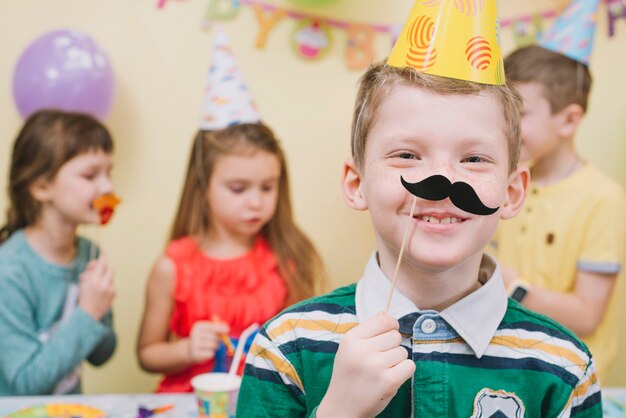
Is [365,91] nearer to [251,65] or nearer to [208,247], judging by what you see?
[208,247]

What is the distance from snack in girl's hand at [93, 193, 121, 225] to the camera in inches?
72.7

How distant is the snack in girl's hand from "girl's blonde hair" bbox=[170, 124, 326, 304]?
7.6 inches

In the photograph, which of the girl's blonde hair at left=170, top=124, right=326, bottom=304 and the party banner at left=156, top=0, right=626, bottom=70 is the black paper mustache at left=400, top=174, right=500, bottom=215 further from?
the party banner at left=156, top=0, right=626, bottom=70

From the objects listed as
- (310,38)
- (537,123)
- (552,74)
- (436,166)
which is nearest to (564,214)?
(537,123)

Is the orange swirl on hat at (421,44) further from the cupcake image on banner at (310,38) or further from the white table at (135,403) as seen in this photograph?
the cupcake image on banner at (310,38)

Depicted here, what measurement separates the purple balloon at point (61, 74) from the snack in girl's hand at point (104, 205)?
349mm

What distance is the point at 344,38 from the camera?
2453 mm

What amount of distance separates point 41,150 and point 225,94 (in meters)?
0.50

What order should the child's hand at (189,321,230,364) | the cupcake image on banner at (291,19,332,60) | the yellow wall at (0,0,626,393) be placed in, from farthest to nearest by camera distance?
the cupcake image on banner at (291,19,332,60), the yellow wall at (0,0,626,393), the child's hand at (189,321,230,364)

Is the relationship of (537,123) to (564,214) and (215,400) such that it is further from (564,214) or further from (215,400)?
(215,400)

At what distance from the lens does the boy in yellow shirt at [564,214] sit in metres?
1.84

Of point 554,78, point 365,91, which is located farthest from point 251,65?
point 365,91

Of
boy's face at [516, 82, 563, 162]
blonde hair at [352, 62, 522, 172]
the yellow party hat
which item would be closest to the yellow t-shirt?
boy's face at [516, 82, 563, 162]

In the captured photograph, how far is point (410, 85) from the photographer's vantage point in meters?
0.90
